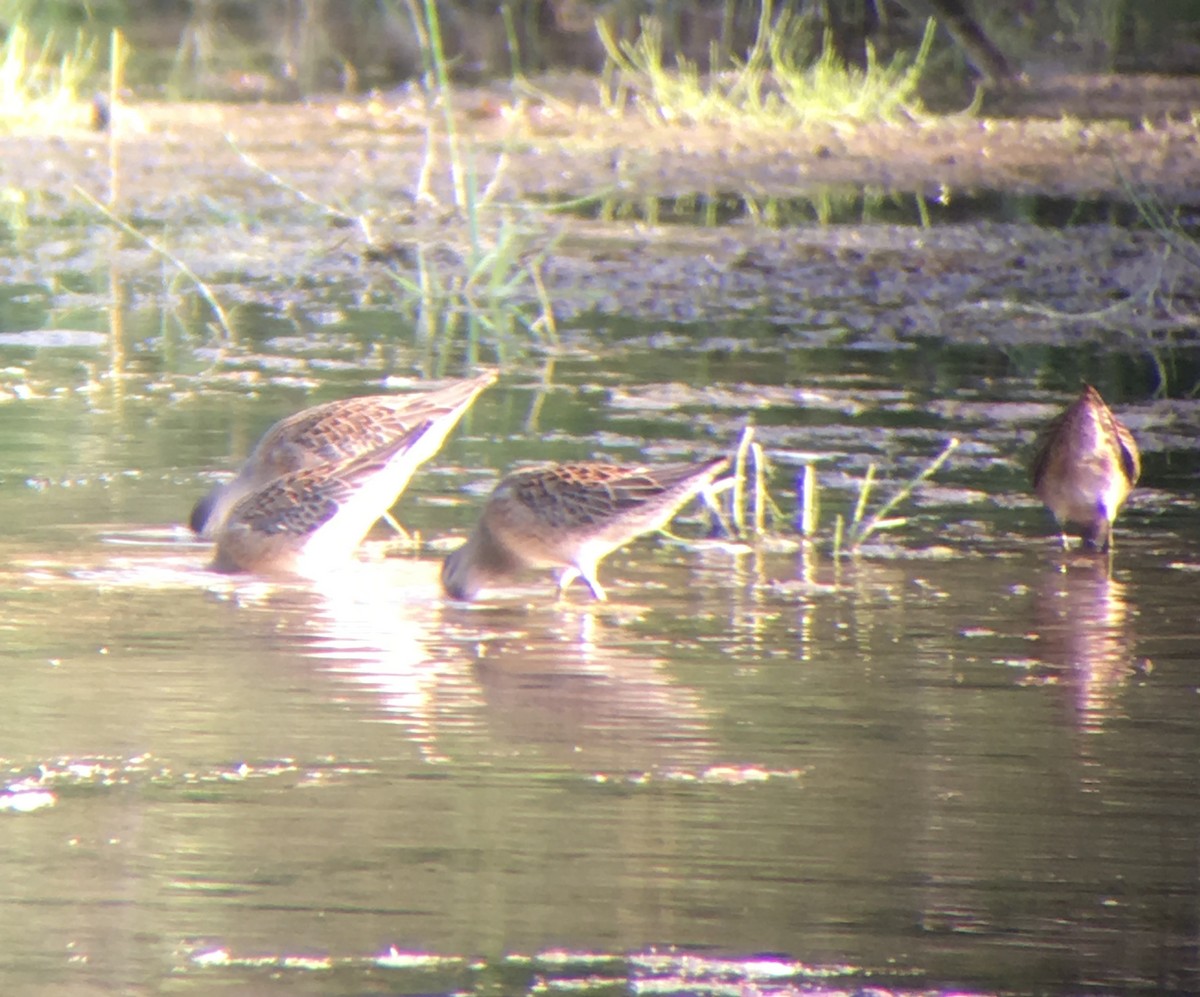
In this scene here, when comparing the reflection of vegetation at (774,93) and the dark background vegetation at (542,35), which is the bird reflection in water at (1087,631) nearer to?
the reflection of vegetation at (774,93)

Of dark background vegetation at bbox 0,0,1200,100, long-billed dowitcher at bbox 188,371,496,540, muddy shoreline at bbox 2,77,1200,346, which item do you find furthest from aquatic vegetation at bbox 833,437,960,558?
dark background vegetation at bbox 0,0,1200,100

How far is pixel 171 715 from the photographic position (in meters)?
4.85

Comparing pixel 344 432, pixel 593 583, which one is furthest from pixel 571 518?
pixel 344 432

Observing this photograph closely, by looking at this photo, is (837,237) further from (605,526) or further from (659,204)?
(605,526)

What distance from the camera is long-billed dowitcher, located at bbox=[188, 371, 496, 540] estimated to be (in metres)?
7.02

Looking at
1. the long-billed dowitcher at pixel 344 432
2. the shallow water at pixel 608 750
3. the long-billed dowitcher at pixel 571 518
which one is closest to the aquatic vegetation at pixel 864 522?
the shallow water at pixel 608 750

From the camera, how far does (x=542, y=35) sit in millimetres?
23906

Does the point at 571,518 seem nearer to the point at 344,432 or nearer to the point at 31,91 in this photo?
the point at 344,432

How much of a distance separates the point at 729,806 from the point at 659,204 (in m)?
10.3

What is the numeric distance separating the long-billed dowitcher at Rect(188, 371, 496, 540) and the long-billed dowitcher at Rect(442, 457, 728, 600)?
616mm

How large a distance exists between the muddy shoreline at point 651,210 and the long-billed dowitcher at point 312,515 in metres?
2.97

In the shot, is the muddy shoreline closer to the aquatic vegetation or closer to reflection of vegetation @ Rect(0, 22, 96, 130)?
reflection of vegetation @ Rect(0, 22, 96, 130)

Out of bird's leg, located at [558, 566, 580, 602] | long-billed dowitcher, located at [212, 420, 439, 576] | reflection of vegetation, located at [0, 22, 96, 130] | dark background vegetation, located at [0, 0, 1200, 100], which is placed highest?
dark background vegetation, located at [0, 0, 1200, 100]

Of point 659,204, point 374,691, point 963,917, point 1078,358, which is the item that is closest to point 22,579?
point 374,691
